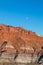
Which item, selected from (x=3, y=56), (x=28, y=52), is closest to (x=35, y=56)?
(x=28, y=52)

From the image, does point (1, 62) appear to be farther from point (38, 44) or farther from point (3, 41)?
point (38, 44)

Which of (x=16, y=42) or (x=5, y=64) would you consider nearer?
(x=5, y=64)

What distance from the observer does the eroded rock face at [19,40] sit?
363 ft

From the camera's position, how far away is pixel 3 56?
103000mm

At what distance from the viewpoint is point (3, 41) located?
113625 millimetres

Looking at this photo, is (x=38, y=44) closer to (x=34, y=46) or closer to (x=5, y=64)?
(x=34, y=46)

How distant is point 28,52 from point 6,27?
1449 centimetres

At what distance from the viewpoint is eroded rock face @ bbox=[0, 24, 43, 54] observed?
363ft

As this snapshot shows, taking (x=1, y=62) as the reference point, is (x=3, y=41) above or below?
above

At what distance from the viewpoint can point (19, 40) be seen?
382 ft

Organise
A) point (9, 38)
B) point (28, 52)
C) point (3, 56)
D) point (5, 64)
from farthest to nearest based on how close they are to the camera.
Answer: point (9, 38), point (28, 52), point (3, 56), point (5, 64)

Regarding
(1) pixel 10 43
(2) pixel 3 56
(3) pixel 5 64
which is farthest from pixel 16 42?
(3) pixel 5 64

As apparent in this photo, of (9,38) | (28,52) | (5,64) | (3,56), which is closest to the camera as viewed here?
(5,64)

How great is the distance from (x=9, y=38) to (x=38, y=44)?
29.7 feet
